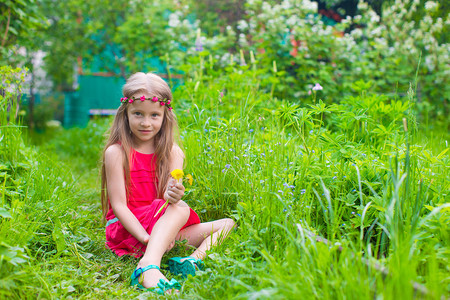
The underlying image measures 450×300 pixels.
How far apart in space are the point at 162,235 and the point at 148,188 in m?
0.51

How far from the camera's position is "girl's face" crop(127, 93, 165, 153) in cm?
246

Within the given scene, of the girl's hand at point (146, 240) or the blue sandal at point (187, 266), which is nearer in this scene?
the blue sandal at point (187, 266)

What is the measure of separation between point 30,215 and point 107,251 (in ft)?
1.54

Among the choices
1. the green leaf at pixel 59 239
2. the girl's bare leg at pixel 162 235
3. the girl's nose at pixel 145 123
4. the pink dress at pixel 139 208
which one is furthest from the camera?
the girl's nose at pixel 145 123

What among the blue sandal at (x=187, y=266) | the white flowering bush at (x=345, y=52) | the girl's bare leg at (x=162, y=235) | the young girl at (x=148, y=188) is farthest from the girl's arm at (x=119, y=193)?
the white flowering bush at (x=345, y=52)

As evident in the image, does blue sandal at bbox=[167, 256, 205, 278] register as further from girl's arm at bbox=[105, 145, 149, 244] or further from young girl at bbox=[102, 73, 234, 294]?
girl's arm at bbox=[105, 145, 149, 244]

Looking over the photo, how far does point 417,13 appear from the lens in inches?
253

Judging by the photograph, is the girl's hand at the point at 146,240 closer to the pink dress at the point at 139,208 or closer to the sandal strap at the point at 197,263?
the pink dress at the point at 139,208

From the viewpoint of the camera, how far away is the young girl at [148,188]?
2.16 metres

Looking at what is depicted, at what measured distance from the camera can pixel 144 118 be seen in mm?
2455

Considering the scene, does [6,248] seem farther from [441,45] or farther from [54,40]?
[54,40]

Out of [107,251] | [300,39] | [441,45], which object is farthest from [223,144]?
[441,45]

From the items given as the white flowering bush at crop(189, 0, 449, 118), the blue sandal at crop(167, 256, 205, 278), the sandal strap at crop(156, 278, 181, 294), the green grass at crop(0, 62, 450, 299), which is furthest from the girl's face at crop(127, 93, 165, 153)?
the white flowering bush at crop(189, 0, 449, 118)

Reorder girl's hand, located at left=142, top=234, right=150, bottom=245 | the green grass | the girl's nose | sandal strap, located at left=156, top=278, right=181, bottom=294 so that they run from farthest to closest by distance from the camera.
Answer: the girl's nose, girl's hand, located at left=142, top=234, right=150, bottom=245, sandal strap, located at left=156, top=278, right=181, bottom=294, the green grass
